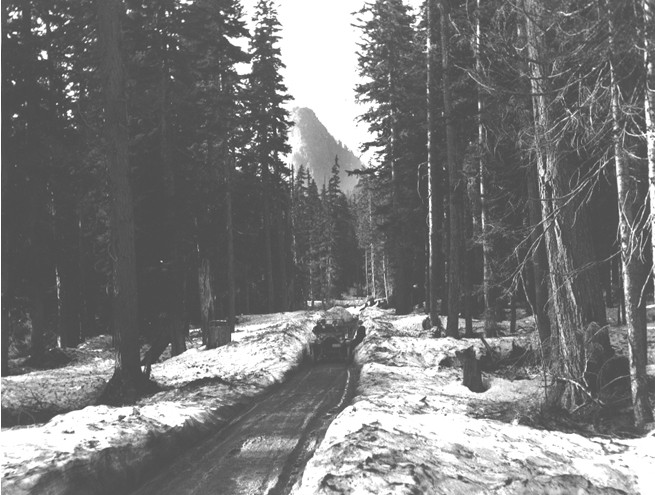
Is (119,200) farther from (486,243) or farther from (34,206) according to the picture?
(486,243)

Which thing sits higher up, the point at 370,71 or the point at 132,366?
the point at 370,71

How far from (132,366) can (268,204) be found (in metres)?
29.1

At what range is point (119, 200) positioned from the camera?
12.5 m

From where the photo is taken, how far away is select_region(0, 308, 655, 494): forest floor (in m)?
5.82

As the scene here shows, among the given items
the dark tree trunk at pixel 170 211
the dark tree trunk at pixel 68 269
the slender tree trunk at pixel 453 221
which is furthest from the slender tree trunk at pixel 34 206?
the slender tree trunk at pixel 453 221

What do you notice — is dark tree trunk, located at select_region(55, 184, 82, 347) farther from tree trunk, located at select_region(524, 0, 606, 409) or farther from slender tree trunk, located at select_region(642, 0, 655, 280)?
slender tree trunk, located at select_region(642, 0, 655, 280)

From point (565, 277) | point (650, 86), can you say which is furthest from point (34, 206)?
point (650, 86)

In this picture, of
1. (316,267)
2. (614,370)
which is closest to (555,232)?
(614,370)

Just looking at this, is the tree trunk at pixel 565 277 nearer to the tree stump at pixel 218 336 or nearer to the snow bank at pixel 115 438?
the snow bank at pixel 115 438

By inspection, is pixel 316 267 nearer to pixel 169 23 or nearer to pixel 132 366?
pixel 169 23

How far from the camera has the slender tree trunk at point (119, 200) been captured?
1233 centimetres

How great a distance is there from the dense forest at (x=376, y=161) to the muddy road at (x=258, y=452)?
153 inches

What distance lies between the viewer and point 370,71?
99.6 ft

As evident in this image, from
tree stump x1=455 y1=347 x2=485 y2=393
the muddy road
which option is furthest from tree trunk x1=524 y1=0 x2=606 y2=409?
the muddy road
